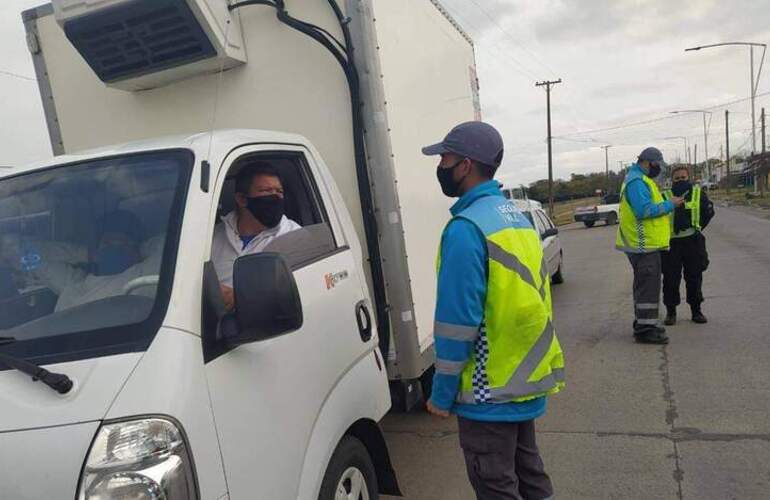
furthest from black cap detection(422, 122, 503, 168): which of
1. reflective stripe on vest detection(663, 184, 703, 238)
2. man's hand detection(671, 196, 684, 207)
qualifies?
reflective stripe on vest detection(663, 184, 703, 238)

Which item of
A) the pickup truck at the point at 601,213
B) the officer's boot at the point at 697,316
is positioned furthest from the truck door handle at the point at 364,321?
the pickup truck at the point at 601,213

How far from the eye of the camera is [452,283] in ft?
8.01

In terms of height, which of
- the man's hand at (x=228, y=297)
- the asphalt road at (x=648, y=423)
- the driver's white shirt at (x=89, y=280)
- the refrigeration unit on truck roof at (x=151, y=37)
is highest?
the refrigeration unit on truck roof at (x=151, y=37)

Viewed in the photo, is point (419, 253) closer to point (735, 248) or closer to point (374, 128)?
point (374, 128)

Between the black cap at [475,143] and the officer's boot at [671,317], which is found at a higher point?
the black cap at [475,143]

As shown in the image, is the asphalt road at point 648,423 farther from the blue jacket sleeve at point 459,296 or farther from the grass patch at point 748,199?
the grass patch at point 748,199

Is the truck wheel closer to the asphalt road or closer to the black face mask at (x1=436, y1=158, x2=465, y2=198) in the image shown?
the asphalt road

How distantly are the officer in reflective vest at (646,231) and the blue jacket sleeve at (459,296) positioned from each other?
4.45m

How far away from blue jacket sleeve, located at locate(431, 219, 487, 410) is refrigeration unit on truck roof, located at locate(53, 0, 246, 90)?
6.09 ft

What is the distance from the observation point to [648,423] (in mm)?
4566

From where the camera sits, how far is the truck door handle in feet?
9.80

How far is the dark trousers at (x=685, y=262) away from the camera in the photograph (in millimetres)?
7113

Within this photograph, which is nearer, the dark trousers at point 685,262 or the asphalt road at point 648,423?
the asphalt road at point 648,423

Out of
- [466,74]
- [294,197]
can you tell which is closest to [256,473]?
[294,197]
